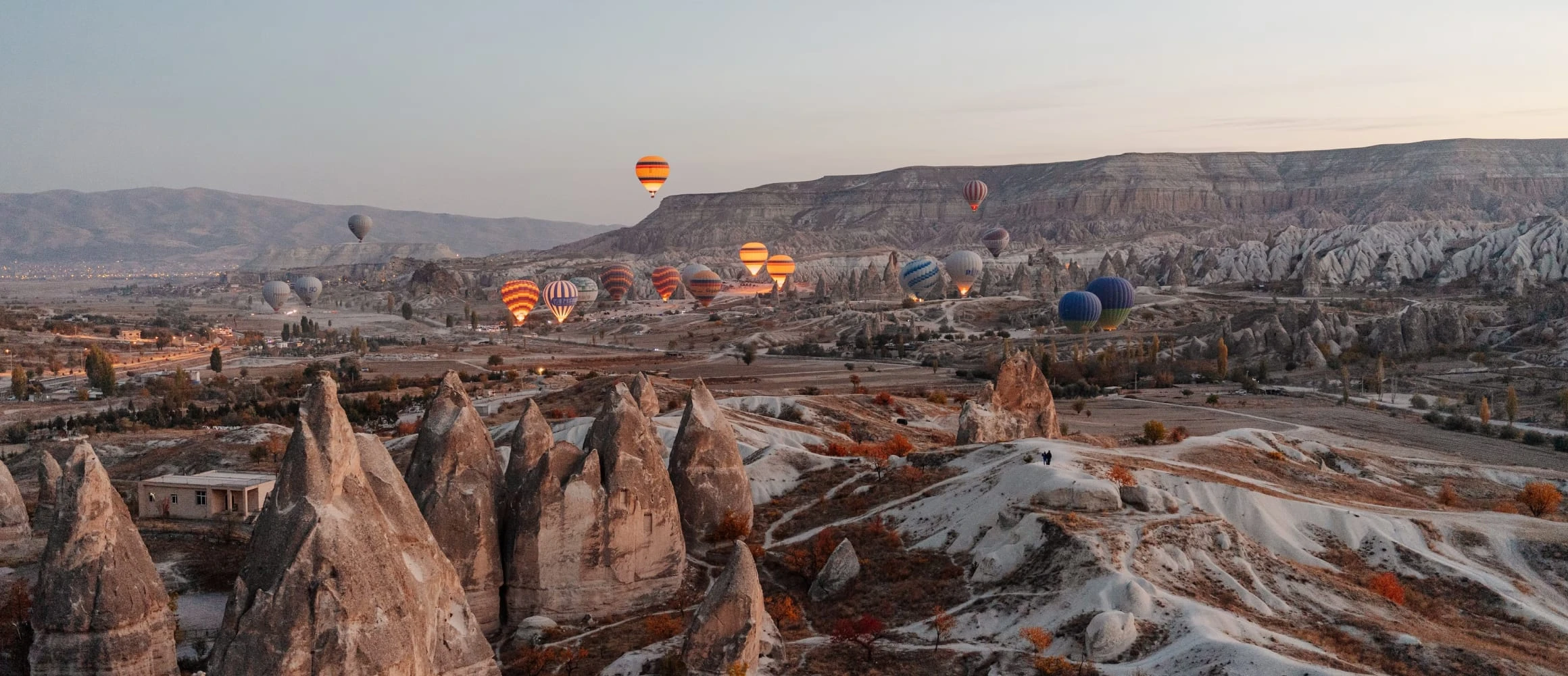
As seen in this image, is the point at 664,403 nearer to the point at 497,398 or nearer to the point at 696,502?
the point at 497,398

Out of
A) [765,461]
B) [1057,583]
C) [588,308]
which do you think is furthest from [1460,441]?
[588,308]

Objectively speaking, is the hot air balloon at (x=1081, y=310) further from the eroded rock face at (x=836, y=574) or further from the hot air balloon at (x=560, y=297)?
the eroded rock face at (x=836, y=574)

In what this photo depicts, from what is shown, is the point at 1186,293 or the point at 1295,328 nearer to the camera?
the point at 1295,328

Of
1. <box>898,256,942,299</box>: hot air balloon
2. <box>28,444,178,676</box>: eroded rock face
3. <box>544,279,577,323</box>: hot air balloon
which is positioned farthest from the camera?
<box>898,256,942,299</box>: hot air balloon

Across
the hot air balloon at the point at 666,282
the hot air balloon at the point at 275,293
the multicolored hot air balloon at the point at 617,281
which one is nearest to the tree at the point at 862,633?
the hot air balloon at the point at 666,282

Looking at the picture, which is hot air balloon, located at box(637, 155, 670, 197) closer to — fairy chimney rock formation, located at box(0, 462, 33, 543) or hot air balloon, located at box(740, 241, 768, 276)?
hot air balloon, located at box(740, 241, 768, 276)

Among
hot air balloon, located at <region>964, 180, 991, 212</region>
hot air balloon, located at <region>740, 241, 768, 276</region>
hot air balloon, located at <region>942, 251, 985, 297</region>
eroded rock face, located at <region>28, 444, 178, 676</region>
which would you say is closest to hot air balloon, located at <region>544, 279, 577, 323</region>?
hot air balloon, located at <region>942, 251, 985, 297</region>

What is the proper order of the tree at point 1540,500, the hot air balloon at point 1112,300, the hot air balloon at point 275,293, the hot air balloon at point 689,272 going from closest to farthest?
1. the tree at point 1540,500
2. the hot air balloon at point 1112,300
3. the hot air balloon at point 689,272
4. the hot air balloon at point 275,293
